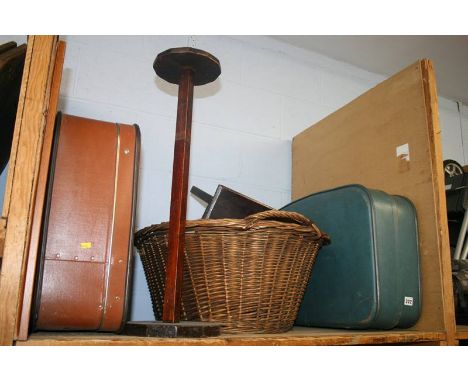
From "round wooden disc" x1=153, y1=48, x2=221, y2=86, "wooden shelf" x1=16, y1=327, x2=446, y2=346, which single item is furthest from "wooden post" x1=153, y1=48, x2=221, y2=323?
"wooden shelf" x1=16, y1=327, x2=446, y2=346

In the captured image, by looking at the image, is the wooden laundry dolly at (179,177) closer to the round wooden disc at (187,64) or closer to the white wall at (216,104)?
the round wooden disc at (187,64)

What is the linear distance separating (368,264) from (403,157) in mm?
340

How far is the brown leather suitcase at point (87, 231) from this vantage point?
803 millimetres

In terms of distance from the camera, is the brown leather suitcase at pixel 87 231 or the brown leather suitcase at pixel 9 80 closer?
the brown leather suitcase at pixel 87 231

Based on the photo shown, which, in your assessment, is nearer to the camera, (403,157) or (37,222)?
(37,222)

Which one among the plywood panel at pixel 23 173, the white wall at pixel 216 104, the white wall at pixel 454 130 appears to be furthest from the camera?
the white wall at pixel 454 130

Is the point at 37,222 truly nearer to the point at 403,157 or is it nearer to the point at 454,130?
the point at 403,157

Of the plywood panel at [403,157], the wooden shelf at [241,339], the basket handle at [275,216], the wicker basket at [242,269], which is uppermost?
the plywood panel at [403,157]

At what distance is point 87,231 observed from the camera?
2.76 ft

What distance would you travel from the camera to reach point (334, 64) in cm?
205

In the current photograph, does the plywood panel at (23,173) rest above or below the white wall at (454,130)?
below

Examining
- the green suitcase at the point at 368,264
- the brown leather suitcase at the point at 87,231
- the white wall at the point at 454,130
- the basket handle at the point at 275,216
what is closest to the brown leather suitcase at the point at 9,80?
the brown leather suitcase at the point at 87,231

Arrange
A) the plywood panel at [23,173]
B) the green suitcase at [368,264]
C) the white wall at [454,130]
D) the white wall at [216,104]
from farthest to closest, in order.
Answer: the white wall at [454,130]
the white wall at [216,104]
the green suitcase at [368,264]
the plywood panel at [23,173]

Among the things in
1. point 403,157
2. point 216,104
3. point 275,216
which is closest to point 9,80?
point 275,216
